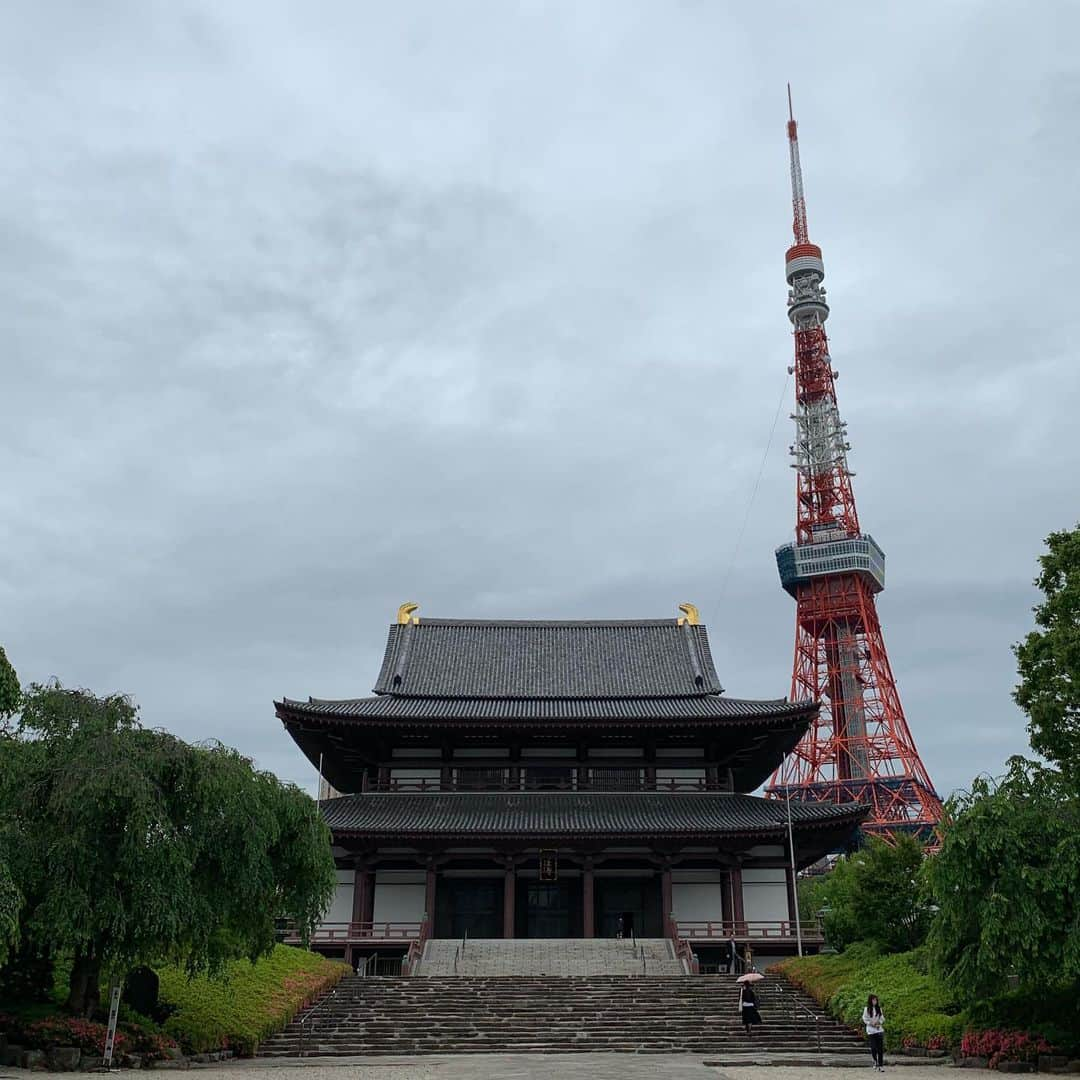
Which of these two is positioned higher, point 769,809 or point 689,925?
point 769,809

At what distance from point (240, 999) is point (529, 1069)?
9.57 m

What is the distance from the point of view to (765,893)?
38.8 m

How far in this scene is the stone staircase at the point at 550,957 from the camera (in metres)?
32.5

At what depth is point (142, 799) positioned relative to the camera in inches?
770

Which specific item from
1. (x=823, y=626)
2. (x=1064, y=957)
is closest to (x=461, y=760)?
(x=1064, y=957)

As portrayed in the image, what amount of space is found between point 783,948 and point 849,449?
65.9 metres

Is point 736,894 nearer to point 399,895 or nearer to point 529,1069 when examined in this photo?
point 399,895

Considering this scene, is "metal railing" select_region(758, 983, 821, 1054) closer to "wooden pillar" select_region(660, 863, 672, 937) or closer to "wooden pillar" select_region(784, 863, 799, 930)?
"wooden pillar" select_region(660, 863, 672, 937)

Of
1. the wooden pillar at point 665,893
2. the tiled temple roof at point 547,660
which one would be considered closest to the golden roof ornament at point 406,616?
the tiled temple roof at point 547,660

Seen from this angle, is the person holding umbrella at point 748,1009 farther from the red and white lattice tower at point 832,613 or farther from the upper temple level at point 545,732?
the red and white lattice tower at point 832,613

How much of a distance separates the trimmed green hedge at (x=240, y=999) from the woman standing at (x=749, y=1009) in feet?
39.1

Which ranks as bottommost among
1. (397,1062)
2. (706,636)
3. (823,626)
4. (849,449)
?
(397,1062)

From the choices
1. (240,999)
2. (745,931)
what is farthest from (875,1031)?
(745,931)

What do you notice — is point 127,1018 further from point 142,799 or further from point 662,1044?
point 662,1044
